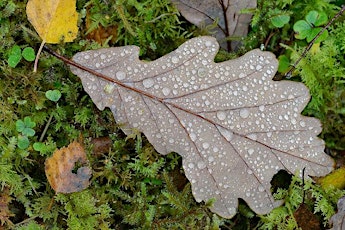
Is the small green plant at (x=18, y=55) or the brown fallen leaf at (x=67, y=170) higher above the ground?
the small green plant at (x=18, y=55)

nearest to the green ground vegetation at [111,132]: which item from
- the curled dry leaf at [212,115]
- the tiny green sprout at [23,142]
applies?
the tiny green sprout at [23,142]

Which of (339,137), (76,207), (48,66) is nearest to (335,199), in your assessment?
(339,137)

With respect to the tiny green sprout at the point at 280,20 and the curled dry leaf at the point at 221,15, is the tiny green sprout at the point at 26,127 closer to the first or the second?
the curled dry leaf at the point at 221,15

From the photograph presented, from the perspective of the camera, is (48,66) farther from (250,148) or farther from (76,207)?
(250,148)

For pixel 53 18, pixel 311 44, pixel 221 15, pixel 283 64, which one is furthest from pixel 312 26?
pixel 53 18

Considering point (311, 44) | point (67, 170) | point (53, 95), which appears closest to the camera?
point (67, 170)

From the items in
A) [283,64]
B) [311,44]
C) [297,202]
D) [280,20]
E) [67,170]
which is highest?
[280,20]

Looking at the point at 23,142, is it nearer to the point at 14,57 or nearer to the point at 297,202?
the point at 14,57

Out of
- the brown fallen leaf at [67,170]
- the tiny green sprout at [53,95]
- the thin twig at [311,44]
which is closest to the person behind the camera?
the brown fallen leaf at [67,170]
